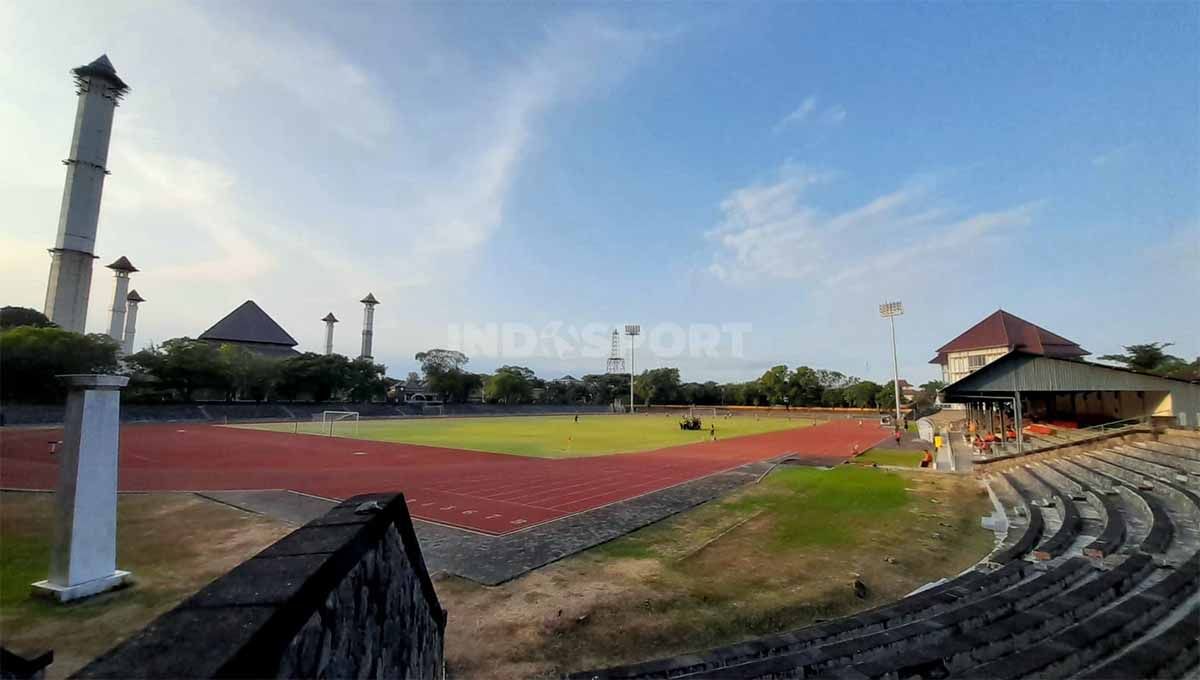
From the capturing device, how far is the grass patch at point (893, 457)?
18906 mm

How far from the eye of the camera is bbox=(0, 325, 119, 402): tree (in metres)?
34.5

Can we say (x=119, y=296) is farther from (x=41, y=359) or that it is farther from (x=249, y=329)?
(x=41, y=359)

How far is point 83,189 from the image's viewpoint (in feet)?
142

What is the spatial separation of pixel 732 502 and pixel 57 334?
163ft

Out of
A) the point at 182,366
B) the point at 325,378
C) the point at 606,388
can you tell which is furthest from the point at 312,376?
the point at 606,388

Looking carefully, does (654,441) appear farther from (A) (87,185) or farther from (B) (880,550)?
(A) (87,185)

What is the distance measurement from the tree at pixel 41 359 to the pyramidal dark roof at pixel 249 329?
36.6 metres

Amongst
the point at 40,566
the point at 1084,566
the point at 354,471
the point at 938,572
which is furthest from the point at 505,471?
the point at 1084,566

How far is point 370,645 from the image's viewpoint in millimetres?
2342

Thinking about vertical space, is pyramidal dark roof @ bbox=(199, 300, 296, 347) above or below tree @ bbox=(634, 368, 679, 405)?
above

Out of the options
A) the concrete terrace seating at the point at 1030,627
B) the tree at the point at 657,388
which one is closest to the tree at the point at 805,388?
the tree at the point at 657,388

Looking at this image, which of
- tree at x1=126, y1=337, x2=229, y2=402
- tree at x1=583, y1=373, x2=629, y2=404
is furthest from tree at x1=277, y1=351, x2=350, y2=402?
tree at x1=583, y1=373, x2=629, y2=404

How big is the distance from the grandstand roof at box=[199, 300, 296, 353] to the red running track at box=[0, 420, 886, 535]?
49.1 metres

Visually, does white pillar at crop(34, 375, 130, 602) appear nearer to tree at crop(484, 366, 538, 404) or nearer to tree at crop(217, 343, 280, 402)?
tree at crop(217, 343, 280, 402)
